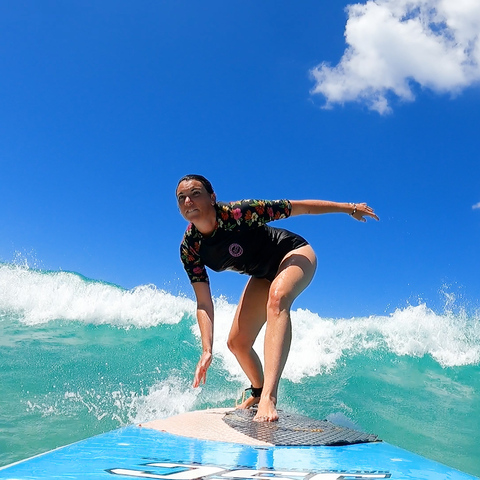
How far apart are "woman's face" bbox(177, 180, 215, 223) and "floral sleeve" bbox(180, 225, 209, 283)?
0.25 meters

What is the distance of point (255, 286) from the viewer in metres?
4.03

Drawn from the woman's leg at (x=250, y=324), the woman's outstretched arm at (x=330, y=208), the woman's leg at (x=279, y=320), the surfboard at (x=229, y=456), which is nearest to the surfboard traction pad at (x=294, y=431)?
the surfboard at (x=229, y=456)

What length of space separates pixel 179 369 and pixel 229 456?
5.76m

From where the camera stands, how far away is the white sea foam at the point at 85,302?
11.1 m

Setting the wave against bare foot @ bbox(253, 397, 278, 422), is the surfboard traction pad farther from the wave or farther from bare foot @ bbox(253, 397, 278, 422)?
the wave

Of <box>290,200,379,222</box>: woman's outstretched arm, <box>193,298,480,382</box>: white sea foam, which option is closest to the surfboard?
<box>290,200,379,222</box>: woman's outstretched arm

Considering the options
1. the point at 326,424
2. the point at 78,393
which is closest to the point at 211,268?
the point at 326,424

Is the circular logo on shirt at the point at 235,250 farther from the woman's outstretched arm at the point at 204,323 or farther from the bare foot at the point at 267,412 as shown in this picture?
the bare foot at the point at 267,412

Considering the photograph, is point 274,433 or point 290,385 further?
point 290,385

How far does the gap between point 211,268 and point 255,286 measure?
427 millimetres

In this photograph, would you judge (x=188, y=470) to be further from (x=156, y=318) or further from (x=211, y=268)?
(x=156, y=318)

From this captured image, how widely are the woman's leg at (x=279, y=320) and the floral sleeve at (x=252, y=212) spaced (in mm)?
362

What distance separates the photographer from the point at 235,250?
368cm

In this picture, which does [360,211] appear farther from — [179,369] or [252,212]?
[179,369]
